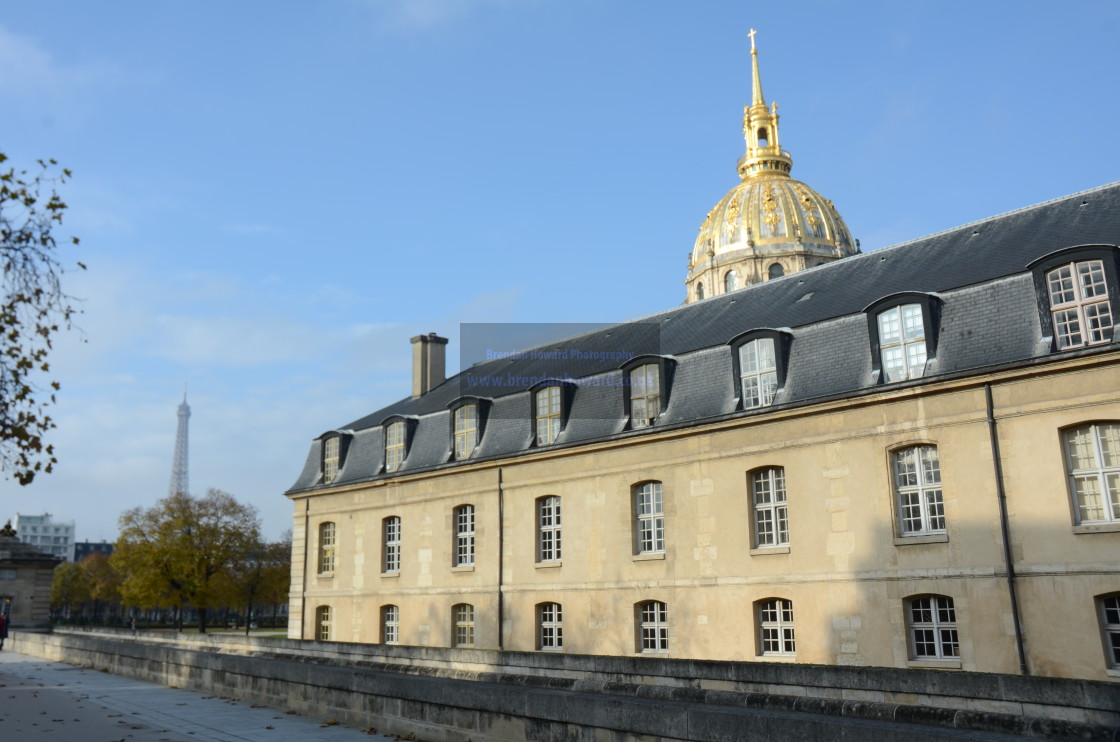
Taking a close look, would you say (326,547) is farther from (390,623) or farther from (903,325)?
(903,325)

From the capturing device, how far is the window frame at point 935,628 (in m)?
18.4

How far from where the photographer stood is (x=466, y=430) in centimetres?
3008

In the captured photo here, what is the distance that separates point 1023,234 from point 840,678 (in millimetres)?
13545

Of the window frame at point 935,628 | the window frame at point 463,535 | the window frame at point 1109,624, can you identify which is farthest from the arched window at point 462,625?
the window frame at point 1109,624

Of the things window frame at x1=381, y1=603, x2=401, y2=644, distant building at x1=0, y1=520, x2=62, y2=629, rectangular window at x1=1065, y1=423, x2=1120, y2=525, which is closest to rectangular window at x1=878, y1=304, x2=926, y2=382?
rectangular window at x1=1065, y1=423, x2=1120, y2=525

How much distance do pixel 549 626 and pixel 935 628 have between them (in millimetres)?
11165

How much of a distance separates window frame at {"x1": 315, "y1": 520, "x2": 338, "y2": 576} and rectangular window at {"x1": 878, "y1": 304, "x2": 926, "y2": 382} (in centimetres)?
2214

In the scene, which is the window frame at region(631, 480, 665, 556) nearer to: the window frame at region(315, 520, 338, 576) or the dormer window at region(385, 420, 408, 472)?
the dormer window at region(385, 420, 408, 472)

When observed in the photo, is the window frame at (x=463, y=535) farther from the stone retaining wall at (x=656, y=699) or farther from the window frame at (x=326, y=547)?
the stone retaining wall at (x=656, y=699)

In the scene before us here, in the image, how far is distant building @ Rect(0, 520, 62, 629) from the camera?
39.8 meters

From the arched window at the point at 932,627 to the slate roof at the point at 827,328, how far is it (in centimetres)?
459

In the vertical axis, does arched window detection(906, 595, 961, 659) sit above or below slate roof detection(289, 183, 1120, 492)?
below

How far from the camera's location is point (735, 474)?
22.2m

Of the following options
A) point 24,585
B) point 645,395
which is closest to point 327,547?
point 24,585
